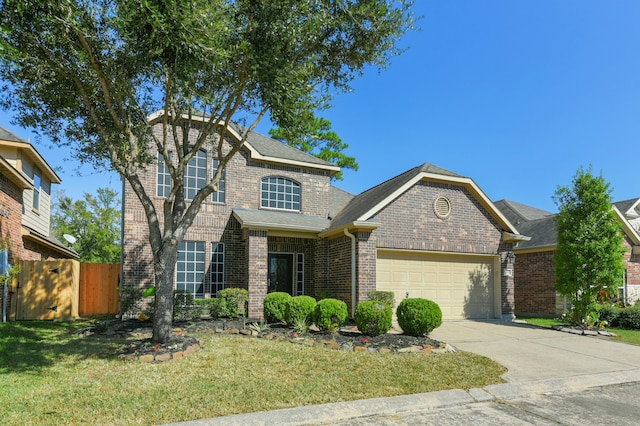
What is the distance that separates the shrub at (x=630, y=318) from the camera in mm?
14578

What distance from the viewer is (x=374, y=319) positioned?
10664 millimetres

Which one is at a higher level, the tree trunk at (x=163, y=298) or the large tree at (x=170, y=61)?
the large tree at (x=170, y=61)

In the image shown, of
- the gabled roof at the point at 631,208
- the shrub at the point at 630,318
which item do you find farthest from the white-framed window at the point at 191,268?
the gabled roof at the point at 631,208

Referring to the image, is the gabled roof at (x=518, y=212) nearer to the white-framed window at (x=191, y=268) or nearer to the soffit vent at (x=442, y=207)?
the soffit vent at (x=442, y=207)

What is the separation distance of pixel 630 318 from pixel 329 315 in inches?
411

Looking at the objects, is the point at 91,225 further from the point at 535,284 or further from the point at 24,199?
the point at 535,284

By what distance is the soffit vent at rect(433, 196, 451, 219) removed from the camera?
15.5 metres

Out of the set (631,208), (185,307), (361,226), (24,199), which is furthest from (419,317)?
(631,208)

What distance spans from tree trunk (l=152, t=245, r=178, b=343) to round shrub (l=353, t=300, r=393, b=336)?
4.30 meters

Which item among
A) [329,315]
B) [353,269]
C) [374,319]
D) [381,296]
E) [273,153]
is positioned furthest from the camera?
[273,153]

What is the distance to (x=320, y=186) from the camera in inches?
706

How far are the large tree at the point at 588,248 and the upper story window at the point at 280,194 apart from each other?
9300 mm

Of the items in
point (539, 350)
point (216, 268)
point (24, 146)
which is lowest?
point (539, 350)

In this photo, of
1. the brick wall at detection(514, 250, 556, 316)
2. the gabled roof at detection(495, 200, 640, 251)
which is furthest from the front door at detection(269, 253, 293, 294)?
the brick wall at detection(514, 250, 556, 316)
